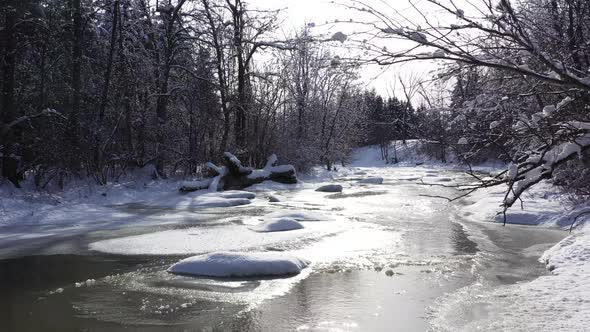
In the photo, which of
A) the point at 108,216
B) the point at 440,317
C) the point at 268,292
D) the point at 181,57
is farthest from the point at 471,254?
the point at 181,57

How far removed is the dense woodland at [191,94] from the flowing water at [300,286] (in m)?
1.99

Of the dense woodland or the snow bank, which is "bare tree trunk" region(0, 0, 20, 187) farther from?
the snow bank

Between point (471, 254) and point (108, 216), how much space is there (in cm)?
1054

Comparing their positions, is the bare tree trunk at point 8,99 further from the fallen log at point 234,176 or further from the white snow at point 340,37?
the white snow at point 340,37

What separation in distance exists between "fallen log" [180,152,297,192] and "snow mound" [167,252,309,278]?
527 inches

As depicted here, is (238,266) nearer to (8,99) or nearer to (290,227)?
(290,227)

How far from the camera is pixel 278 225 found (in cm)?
1222

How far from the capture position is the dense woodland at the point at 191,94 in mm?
2615

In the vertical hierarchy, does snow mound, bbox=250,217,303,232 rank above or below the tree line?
below

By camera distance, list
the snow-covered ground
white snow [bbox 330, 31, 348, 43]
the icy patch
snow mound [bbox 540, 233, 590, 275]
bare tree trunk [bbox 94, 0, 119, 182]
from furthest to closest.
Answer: bare tree trunk [bbox 94, 0, 119, 182] < the icy patch < snow mound [bbox 540, 233, 590, 275] < the snow-covered ground < white snow [bbox 330, 31, 348, 43]

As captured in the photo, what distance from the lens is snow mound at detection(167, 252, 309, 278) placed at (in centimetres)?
795

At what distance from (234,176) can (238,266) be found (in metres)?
16.0

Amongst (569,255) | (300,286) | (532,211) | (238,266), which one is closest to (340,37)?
(300,286)

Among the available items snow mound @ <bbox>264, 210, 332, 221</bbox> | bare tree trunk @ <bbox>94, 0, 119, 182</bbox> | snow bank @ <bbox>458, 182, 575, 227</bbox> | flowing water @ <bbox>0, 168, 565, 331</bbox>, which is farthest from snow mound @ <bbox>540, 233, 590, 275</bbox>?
bare tree trunk @ <bbox>94, 0, 119, 182</bbox>
